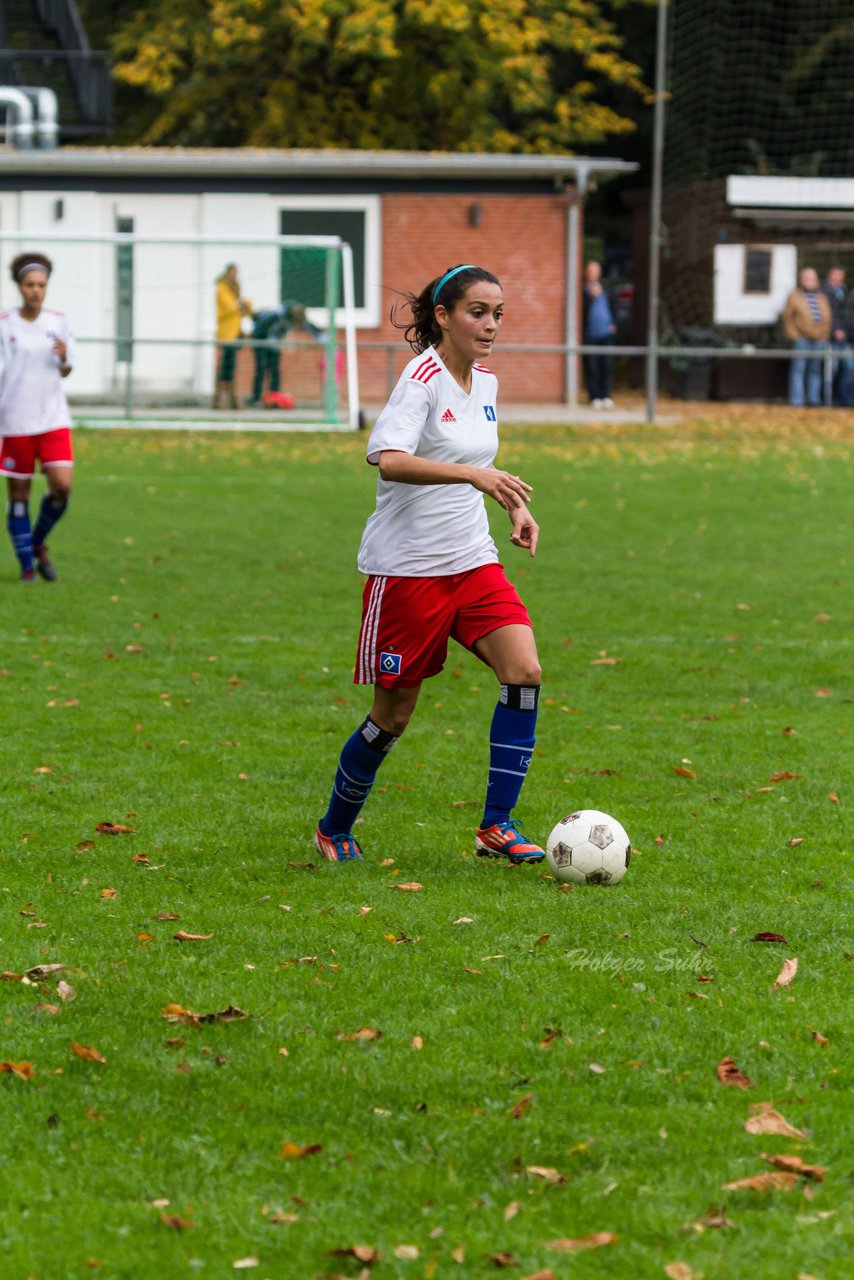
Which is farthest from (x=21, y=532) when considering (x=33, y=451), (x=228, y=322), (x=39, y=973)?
(x=228, y=322)

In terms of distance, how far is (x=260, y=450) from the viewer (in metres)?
22.4

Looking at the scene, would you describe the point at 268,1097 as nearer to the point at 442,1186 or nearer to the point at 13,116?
the point at 442,1186

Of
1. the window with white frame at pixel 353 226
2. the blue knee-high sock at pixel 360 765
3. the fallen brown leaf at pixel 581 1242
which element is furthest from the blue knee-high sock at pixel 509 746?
the window with white frame at pixel 353 226

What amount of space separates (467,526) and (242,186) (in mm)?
24284

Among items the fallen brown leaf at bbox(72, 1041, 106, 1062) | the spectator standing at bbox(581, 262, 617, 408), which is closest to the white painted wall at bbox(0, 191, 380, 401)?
the spectator standing at bbox(581, 262, 617, 408)

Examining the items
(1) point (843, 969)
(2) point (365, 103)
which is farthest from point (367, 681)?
(2) point (365, 103)

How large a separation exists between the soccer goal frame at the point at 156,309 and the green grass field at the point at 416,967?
15.3 metres

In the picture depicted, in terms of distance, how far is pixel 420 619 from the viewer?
5645 millimetres

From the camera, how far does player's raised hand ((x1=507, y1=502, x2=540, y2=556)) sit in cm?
536

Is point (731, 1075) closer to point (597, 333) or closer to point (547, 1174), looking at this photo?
point (547, 1174)

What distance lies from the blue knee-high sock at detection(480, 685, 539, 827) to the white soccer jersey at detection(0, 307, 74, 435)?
266 inches

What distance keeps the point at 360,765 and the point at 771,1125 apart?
7.77 ft

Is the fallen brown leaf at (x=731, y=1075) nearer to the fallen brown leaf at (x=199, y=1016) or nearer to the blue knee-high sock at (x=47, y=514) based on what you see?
the fallen brown leaf at (x=199, y=1016)

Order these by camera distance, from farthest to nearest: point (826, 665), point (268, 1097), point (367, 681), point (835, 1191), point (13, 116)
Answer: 1. point (13, 116)
2. point (826, 665)
3. point (367, 681)
4. point (268, 1097)
5. point (835, 1191)
